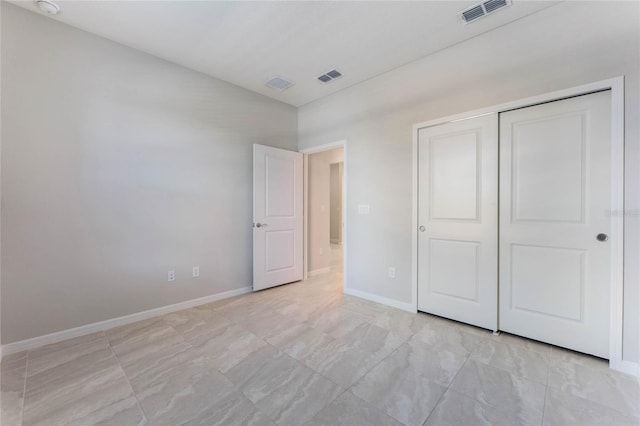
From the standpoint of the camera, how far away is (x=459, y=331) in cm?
248

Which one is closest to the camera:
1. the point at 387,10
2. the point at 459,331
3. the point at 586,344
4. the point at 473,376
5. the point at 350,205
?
the point at 473,376

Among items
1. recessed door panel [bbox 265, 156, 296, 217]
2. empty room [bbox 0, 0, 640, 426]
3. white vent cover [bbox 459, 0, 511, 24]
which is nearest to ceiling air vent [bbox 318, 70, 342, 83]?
empty room [bbox 0, 0, 640, 426]

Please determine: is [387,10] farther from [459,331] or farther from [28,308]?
[28,308]

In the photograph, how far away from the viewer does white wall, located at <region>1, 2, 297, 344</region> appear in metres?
2.16

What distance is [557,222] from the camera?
2.14 m

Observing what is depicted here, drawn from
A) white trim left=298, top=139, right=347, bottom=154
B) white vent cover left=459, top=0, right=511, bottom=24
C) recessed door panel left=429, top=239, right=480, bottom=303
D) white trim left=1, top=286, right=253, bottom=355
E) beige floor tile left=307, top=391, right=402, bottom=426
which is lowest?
beige floor tile left=307, top=391, right=402, bottom=426

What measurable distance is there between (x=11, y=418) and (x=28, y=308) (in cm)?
110

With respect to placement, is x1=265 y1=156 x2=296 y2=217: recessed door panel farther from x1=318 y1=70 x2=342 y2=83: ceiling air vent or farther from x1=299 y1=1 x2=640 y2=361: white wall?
x1=318 y1=70 x2=342 y2=83: ceiling air vent

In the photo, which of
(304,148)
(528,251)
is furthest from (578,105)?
(304,148)

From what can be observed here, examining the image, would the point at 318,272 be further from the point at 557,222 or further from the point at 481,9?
the point at 481,9

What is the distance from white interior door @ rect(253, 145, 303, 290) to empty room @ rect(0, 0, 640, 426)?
405mm

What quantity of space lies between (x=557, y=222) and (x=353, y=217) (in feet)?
6.65

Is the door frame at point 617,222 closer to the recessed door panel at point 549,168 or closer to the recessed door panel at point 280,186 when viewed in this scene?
the recessed door panel at point 549,168

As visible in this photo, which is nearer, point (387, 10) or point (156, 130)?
point (387, 10)
